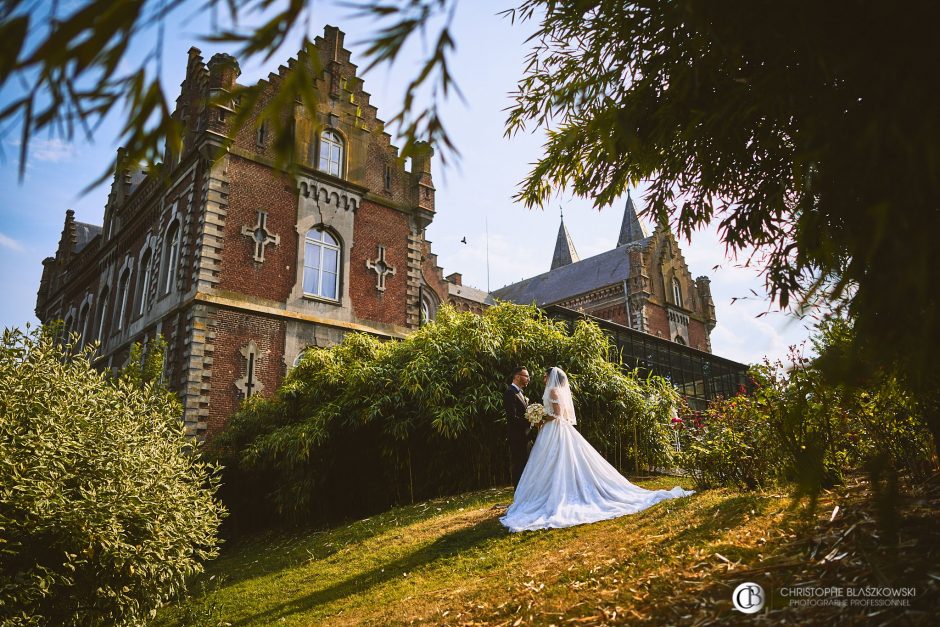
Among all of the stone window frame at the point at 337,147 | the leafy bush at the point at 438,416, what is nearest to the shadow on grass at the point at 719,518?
the leafy bush at the point at 438,416

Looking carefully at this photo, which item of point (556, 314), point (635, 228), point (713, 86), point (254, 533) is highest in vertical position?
point (635, 228)

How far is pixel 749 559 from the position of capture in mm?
3447

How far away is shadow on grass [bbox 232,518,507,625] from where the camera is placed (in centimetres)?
548

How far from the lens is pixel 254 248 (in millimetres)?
15258

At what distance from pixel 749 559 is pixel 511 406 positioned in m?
4.93

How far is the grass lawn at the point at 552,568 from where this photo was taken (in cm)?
321

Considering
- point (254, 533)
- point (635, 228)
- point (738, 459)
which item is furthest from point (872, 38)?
point (635, 228)

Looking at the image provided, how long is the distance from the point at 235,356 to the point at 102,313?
10926mm

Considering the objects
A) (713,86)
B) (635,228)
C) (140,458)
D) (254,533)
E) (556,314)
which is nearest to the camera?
(713,86)

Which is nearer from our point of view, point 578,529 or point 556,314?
point 578,529

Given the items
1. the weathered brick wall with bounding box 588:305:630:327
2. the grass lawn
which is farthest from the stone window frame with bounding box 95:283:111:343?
the weathered brick wall with bounding box 588:305:630:327

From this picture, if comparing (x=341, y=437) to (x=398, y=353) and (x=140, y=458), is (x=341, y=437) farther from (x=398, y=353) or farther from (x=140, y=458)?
(x=140, y=458)

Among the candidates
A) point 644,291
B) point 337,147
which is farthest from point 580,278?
Answer: point 337,147

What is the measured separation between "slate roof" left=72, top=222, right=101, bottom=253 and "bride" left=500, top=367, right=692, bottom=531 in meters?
29.5
